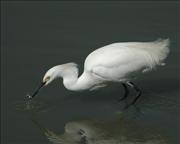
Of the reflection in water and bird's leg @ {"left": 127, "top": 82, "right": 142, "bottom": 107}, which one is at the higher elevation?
bird's leg @ {"left": 127, "top": 82, "right": 142, "bottom": 107}

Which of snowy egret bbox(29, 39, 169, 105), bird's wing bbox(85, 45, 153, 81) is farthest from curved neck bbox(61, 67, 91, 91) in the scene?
bird's wing bbox(85, 45, 153, 81)

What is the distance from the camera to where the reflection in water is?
645cm

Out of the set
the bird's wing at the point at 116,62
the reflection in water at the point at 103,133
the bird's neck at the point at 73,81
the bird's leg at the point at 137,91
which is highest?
the bird's wing at the point at 116,62

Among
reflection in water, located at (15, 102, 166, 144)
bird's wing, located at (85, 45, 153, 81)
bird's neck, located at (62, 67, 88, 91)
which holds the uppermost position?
bird's wing, located at (85, 45, 153, 81)

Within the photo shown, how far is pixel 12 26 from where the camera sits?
9.88 metres

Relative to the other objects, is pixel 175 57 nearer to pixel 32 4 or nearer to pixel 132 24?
pixel 132 24

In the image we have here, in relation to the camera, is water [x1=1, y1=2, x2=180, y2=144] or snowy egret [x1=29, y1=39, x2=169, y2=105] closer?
water [x1=1, y1=2, x2=180, y2=144]

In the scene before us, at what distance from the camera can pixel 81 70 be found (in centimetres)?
832

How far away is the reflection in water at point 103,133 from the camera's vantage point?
6.45 meters

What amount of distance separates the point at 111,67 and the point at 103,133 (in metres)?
0.96

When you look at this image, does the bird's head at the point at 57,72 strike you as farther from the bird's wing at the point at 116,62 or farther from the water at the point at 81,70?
the water at the point at 81,70

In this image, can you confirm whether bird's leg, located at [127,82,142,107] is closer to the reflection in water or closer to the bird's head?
the reflection in water

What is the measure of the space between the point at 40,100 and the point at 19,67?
114cm

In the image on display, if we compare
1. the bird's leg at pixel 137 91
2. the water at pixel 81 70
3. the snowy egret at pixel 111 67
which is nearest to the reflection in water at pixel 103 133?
the water at pixel 81 70
